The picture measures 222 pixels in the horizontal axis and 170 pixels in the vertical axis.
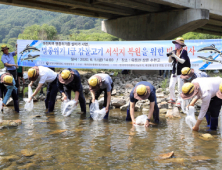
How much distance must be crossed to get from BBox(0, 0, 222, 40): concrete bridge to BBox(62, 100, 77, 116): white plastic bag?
23.7ft

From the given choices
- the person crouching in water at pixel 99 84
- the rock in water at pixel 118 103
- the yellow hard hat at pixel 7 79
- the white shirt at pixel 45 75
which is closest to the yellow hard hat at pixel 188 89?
the person crouching in water at pixel 99 84

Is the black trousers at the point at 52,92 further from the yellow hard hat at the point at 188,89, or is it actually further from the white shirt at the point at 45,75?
the yellow hard hat at the point at 188,89

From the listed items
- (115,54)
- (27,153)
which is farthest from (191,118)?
(115,54)

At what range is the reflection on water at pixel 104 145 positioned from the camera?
3.60 m

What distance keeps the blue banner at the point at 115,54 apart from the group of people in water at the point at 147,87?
289 cm

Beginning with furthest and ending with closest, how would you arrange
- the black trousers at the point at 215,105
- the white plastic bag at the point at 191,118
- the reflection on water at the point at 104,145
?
the white plastic bag at the point at 191,118 < the black trousers at the point at 215,105 < the reflection on water at the point at 104,145

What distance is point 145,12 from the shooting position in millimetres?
15508

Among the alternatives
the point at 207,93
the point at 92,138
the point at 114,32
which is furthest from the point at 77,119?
the point at 114,32

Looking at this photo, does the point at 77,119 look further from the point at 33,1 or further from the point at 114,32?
the point at 114,32

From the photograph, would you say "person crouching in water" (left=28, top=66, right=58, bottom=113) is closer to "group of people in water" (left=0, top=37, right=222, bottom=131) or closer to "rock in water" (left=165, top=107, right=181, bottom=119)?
"group of people in water" (left=0, top=37, right=222, bottom=131)

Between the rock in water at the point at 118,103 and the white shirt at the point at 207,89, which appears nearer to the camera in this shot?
the white shirt at the point at 207,89

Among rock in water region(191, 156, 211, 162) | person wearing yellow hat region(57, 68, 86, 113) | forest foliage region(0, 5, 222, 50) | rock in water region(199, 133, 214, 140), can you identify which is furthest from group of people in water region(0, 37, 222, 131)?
forest foliage region(0, 5, 222, 50)

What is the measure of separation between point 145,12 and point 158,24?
1130 millimetres

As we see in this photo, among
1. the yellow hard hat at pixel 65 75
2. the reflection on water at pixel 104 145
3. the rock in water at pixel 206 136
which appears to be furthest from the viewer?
the yellow hard hat at pixel 65 75
